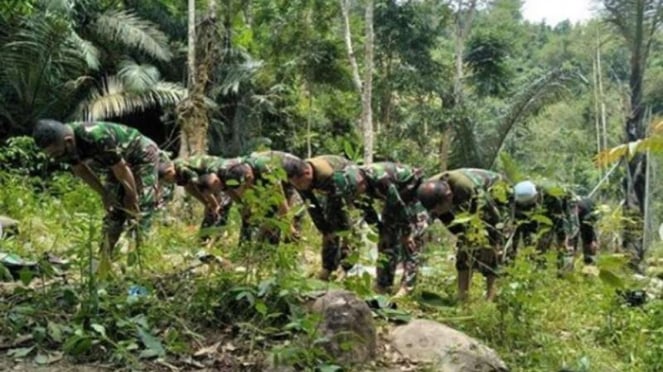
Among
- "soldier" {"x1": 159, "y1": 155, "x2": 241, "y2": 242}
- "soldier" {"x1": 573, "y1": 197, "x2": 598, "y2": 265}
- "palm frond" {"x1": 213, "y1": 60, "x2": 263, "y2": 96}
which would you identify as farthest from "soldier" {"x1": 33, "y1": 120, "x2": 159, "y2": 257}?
"palm frond" {"x1": 213, "y1": 60, "x2": 263, "y2": 96}

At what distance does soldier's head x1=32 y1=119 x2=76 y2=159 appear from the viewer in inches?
186

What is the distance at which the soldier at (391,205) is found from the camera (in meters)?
5.12

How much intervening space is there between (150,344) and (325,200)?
279 centimetres

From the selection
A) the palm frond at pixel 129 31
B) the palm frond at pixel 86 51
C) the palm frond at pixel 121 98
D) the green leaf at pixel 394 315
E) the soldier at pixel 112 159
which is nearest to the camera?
the green leaf at pixel 394 315

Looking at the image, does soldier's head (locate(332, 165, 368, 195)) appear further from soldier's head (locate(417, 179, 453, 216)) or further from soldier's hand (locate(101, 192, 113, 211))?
soldier's hand (locate(101, 192, 113, 211))

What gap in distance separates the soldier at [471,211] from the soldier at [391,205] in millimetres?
231

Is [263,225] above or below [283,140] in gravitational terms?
below

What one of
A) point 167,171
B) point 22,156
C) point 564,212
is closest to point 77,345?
point 167,171

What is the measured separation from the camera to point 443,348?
3.42 m

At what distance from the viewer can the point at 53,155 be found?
4.88 metres

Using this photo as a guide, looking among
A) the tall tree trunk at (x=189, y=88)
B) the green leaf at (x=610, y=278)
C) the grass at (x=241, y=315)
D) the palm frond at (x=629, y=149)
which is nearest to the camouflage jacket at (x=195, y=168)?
the grass at (x=241, y=315)

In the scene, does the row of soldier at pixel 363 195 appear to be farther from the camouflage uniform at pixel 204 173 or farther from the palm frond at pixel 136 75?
the palm frond at pixel 136 75

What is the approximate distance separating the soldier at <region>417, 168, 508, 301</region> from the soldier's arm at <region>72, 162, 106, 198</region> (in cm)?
234

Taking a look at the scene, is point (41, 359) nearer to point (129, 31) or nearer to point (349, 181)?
point (349, 181)
